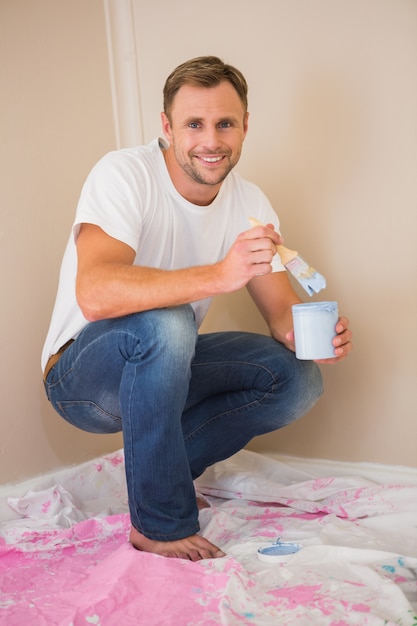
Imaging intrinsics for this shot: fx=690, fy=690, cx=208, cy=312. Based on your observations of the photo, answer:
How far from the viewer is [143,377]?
134cm

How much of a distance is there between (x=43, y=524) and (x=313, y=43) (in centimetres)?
140

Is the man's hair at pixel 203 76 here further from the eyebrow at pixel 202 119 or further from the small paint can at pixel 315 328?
the small paint can at pixel 315 328

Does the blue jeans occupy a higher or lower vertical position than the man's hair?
lower

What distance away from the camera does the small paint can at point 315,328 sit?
1.41 m

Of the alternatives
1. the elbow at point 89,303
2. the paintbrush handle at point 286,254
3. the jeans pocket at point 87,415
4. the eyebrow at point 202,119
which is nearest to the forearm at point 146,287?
the elbow at point 89,303

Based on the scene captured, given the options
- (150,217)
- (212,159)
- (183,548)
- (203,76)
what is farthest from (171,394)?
(203,76)

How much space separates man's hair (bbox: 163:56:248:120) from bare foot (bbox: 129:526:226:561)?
989 mm

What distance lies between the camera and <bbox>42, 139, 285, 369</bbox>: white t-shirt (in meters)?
1.51

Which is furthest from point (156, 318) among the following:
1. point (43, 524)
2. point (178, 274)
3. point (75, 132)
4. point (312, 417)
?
point (75, 132)

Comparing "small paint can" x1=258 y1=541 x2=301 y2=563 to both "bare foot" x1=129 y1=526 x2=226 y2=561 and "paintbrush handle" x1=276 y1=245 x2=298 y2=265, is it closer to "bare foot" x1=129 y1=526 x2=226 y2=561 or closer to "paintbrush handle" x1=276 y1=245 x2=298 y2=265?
"bare foot" x1=129 y1=526 x2=226 y2=561

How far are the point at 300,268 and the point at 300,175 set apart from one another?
64 centimetres

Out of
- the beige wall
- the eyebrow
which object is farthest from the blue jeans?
the eyebrow

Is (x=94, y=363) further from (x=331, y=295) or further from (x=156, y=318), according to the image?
(x=331, y=295)

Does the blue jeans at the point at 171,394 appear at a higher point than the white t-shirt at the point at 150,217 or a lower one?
lower
